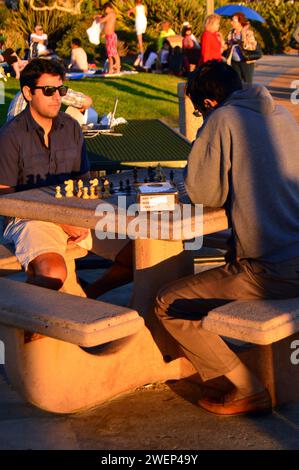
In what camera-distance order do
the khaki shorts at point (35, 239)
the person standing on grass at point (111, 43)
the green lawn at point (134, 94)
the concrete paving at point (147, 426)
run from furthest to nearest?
the person standing on grass at point (111, 43) < the green lawn at point (134, 94) < the khaki shorts at point (35, 239) < the concrete paving at point (147, 426)

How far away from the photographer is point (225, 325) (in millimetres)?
3576

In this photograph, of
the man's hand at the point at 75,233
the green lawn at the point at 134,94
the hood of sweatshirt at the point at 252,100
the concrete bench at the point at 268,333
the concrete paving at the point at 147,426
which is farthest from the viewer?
the green lawn at the point at 134,94

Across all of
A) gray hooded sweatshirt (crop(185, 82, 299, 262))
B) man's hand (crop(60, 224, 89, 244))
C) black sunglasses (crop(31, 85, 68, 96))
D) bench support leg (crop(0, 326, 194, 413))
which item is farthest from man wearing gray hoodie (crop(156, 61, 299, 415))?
black sunglasses (crop(31, 85, 68, 96))

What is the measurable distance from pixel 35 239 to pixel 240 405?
4.22 feet

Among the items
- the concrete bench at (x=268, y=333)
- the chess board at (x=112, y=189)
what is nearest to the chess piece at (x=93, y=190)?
the chess board at (x=112, y=189)

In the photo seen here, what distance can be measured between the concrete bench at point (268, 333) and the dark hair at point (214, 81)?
0.94 m

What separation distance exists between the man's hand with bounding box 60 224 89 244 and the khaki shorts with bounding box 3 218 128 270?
3cm

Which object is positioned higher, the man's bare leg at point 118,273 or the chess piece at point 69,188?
the chess piece at point 69,188

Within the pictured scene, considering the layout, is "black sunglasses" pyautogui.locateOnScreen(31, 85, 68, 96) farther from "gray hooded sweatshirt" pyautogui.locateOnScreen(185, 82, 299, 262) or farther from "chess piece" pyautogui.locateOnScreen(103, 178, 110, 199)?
"gray hooded sweatshirt" pyautogui.locateOnScreen(185, 82, 299, 262)

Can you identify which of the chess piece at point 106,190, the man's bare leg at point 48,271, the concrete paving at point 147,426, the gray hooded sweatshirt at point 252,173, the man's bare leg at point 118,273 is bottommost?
the concrete paving at point 147,426

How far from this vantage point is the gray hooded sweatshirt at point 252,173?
3.82 meters

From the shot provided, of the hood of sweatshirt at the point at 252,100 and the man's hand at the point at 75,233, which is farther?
the man's hand at the point at 75,233

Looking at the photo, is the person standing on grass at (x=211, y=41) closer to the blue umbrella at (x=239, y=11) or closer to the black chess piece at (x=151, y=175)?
the blue umbrella at (x=239, y=11)

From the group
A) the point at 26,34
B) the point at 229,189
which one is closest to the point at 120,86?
the point at 26,34
